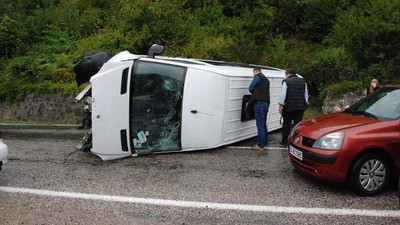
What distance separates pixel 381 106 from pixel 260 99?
2323 mm

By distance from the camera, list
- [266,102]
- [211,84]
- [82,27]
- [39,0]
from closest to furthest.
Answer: [211,84], [266,102], [82,27], [39,0]

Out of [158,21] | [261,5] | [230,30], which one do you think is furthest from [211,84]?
[261,5]

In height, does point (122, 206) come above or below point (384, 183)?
below

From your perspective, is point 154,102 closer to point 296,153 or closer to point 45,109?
point 296,153

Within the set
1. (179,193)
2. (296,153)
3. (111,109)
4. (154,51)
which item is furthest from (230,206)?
(154,51)

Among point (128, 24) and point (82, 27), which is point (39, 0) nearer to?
point (82, 27)

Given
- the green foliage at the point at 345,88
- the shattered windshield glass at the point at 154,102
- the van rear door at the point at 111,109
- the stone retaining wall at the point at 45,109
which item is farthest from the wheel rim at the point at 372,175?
the stone retaining wall at the point at 45,109

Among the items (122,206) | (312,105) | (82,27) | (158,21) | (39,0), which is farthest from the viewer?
(39,0)

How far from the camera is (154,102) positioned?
6836mm

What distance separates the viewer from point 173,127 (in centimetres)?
692

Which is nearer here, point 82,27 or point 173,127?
point 173,127

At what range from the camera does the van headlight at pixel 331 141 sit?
191 inches

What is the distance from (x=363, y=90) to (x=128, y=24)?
8582 mm

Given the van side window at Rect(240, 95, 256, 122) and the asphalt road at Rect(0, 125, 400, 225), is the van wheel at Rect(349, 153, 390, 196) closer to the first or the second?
the asphalt road at Rect(0, 125, 400, 225)
